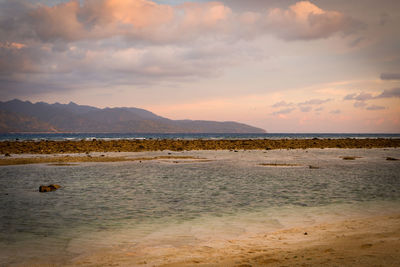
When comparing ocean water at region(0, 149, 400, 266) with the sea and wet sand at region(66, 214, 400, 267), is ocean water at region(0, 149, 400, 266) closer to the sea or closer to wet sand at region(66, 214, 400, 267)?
the sea

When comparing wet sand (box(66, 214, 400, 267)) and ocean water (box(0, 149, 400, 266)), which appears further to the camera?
ocean water (box(0, 149, 400, 266))

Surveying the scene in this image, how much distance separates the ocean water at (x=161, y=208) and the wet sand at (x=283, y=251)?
25.8 inches

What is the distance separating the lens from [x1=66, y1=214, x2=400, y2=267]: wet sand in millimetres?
7074

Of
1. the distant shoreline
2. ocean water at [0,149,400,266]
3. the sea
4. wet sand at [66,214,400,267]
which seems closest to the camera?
wet sand at [66,214,400,267]

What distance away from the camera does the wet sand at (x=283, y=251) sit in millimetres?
7074

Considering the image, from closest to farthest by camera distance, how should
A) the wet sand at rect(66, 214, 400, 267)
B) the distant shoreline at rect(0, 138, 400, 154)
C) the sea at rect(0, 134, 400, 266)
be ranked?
1. the wet sand at rect(66, 214, 400, 267)
2. the sea at rect(0, 134, 400, 266)
3. the distant shoreline at rect(0, 138, 400, 154)

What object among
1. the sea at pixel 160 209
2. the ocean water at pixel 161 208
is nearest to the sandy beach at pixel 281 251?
the sea at pixel 160 209

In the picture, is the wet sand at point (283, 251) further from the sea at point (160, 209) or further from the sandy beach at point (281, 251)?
the sea at point (160, 209)

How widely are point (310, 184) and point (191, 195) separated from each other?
8.07m

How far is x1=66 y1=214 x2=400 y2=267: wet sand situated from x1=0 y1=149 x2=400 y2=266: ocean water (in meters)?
0.65

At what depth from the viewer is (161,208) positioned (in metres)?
13.6

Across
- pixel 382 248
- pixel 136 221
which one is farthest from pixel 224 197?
pixel 382 248

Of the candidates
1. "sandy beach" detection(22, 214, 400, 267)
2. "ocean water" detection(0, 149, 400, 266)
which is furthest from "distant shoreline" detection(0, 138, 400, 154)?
"sandy beach" detection(22, 214, 400, 267)

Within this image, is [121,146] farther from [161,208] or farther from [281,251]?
[281,251]
